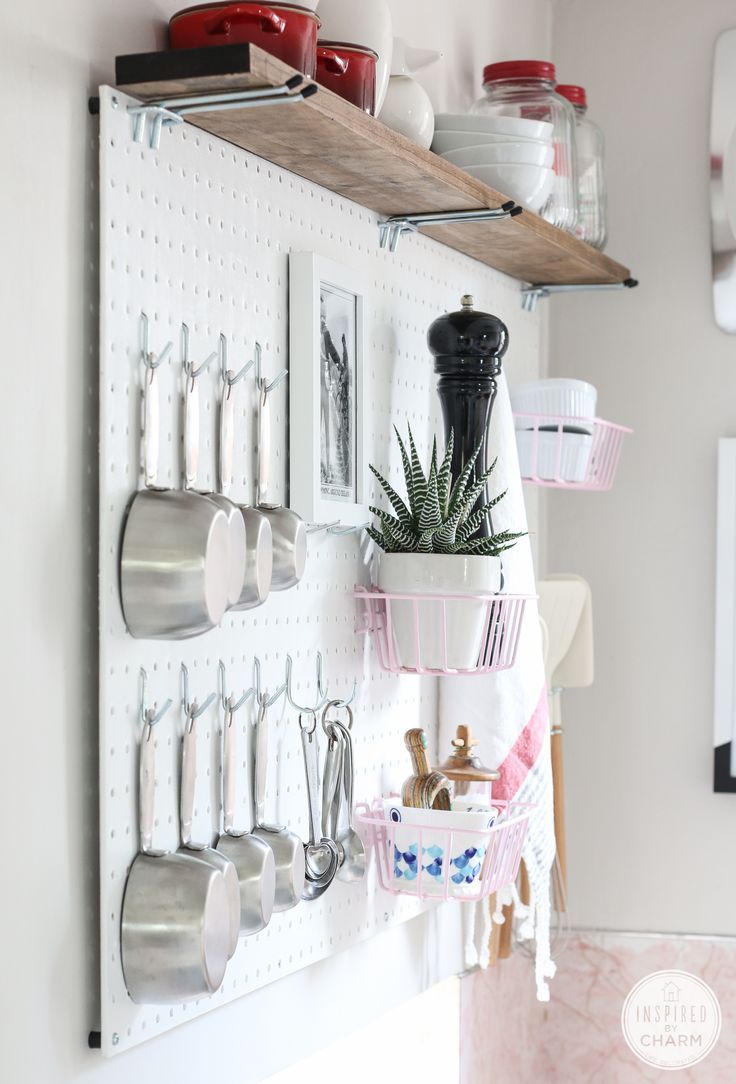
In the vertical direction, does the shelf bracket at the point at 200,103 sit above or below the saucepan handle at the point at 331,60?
below

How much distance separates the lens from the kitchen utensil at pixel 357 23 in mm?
1211

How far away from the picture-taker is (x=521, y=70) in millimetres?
1722

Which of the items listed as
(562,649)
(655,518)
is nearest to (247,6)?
(562,649)

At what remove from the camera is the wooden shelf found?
94 cm

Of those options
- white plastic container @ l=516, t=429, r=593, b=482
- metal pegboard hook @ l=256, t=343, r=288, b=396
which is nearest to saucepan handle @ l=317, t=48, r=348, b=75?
metal pegboard hook @ l=256, t=343, r=288, b=396

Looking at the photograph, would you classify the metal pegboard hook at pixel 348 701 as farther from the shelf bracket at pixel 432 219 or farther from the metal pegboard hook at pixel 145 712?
the shelf bracket at pixel 432 219

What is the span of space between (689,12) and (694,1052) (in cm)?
168

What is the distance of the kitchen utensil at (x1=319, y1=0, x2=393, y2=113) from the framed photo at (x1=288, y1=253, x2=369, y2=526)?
18 cm

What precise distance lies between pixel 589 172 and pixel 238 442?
39.4 inches

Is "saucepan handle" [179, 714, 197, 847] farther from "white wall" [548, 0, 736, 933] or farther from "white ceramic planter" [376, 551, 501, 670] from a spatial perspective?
"white wall" [548, 0, 736, 933]

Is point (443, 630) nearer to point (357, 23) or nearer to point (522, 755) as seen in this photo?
point (522, 755)

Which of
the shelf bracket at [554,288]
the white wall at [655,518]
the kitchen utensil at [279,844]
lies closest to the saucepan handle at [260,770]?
the kitchen utensil at [279,844]

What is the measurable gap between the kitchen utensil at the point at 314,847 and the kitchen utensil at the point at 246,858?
124mm

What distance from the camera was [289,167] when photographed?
1.24 metres
